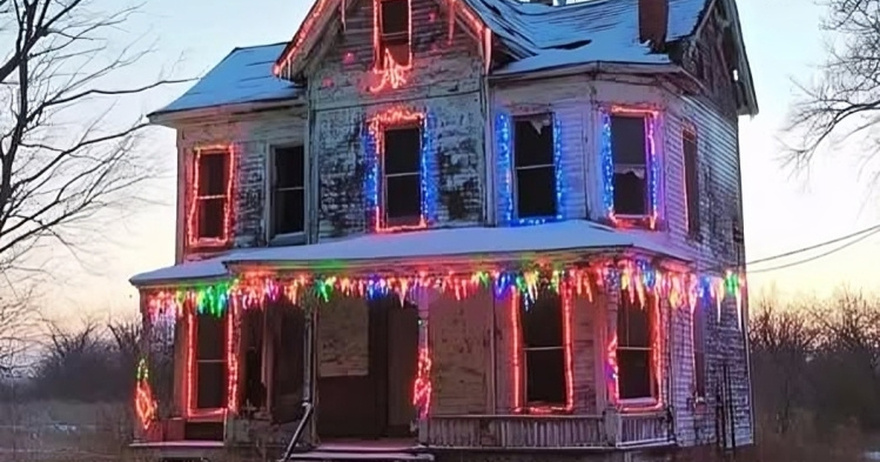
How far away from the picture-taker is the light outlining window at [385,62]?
59.7 ft

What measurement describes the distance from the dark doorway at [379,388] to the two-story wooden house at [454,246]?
0.13ft

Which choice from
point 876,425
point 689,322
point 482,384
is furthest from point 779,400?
point 482,384

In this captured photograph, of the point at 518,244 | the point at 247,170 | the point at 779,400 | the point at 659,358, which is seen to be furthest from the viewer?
the point at 779,400

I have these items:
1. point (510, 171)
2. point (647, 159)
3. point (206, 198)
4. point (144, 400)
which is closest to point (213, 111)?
point (206, 198)

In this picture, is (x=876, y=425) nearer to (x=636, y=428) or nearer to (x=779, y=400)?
(x=779, y=400)

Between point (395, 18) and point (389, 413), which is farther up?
→ point (395, 18)

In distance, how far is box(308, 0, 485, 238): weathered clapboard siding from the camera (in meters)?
17.6

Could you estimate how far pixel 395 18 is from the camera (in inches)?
728

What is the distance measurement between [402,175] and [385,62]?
6.89ft

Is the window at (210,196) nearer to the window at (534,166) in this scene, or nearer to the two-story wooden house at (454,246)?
the two-story wooden house at (454,246)

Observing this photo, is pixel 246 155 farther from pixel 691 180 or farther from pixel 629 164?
pixel 691 180

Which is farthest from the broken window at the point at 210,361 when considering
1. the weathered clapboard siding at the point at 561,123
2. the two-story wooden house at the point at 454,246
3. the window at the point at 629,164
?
the window at the point at 629,164

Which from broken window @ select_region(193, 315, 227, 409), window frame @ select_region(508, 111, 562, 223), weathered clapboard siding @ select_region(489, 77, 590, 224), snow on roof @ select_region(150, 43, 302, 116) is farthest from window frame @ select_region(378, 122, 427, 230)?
broken window @ select_region(193, 315, 227, 409)

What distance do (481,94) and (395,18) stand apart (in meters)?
2.36
